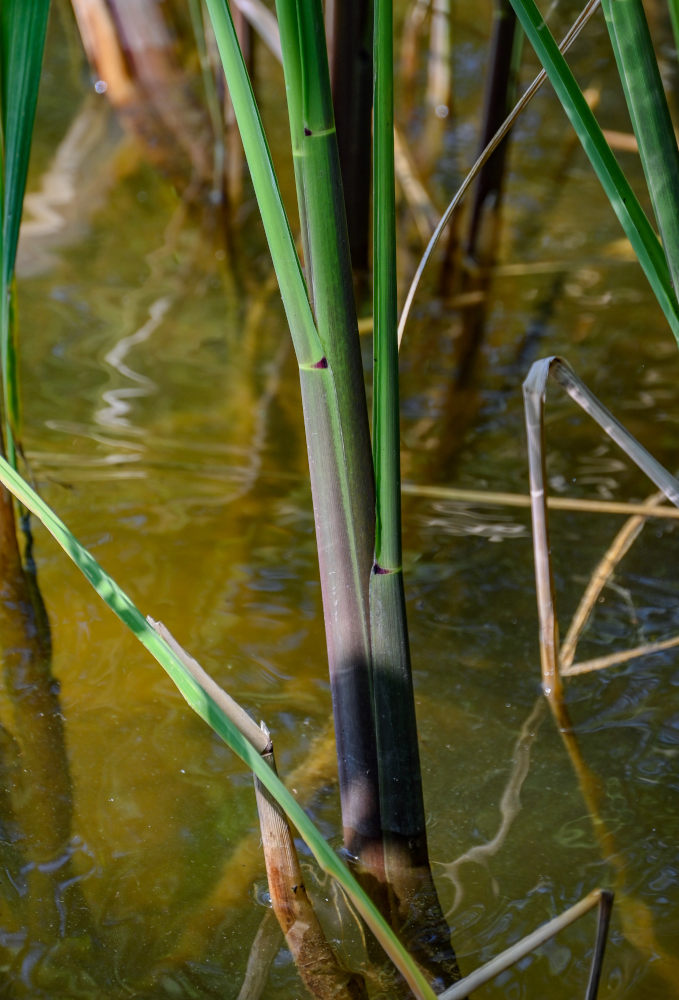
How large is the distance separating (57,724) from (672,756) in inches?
19.5

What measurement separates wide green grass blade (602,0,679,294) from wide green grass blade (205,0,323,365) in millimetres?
168

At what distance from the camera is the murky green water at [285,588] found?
27.1 inches

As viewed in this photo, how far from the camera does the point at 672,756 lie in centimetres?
81

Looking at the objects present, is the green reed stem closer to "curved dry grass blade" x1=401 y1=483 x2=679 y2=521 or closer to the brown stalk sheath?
the brown stalk sheath

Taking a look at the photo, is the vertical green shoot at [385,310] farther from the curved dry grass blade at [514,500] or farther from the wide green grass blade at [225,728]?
the curved dry grass blade at [514,500]

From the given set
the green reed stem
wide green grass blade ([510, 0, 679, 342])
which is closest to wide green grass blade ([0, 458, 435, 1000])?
the green reed stem

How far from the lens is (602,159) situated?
1.57 feet

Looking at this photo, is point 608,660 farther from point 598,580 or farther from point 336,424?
point 336,424

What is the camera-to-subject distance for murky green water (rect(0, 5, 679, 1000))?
688 millimetres

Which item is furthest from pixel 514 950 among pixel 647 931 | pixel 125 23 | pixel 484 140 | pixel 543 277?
pixel 125 23

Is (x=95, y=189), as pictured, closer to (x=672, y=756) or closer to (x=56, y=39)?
(x=56, y=39)

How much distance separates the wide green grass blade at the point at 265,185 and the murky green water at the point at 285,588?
1.32ft

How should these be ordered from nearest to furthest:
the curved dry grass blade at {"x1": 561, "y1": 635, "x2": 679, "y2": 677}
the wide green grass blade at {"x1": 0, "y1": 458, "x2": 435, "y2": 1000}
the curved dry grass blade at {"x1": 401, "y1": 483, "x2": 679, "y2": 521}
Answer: the wide green grass blade at {"x1": 0, "y1": 458, "x2": 435, "y2": 1000}, the curved dry grass blade at {"x1": 561, "y1": 635, "x2": 679, "y2": 677}, the curved dry grass blade at {"x1": 401, "y1": 483, "x2": 679, "y2": 521}

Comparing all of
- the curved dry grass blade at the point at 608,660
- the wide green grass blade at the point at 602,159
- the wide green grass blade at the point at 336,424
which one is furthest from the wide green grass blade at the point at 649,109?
the curved dry grass blade at the point at 608,660
